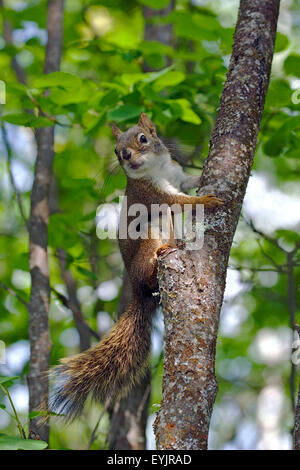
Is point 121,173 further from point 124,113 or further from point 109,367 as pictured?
point 109,367

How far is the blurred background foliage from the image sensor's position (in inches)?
138

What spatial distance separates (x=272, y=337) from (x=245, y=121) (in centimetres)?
458

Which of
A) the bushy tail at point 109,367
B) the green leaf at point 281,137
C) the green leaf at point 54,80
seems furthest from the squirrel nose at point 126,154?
the bushy tail at point 109,367

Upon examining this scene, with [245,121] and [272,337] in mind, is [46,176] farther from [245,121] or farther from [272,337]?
[272,337]

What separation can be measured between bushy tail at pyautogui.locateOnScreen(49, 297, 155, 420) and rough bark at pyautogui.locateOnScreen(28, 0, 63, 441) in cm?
42

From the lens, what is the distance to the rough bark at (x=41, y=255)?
3.39 meters

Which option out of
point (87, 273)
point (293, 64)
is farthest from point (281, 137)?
point (87, 273)

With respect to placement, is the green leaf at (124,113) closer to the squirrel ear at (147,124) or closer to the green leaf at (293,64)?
the squirrel ear at (147,124)

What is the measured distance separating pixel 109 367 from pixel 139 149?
1634 millimetres

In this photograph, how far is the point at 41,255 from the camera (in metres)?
3.73

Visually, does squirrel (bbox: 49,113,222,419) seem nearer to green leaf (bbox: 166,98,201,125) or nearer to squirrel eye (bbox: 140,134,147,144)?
squirrel eye (bbox: 140,134,147,144)

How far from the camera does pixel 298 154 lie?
3.79 metres
